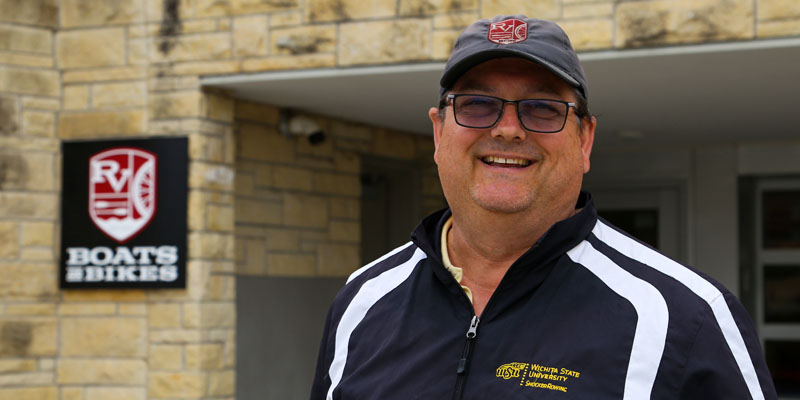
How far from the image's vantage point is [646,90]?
250 inches

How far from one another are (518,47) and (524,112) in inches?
4.7

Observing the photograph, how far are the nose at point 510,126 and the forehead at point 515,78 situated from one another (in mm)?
39

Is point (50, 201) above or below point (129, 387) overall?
above

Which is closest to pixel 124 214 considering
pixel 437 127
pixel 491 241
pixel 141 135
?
pixel 141 135

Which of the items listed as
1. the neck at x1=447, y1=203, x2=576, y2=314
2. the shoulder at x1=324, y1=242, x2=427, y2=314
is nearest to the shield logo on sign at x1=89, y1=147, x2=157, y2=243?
the shoulder at x1=324, y1=242, x2=427, y2=314

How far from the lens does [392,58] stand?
587 cm

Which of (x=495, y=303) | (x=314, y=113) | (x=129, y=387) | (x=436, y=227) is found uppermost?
(x=314, y=113)

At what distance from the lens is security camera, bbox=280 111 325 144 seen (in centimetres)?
700

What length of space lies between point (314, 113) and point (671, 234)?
3.24m

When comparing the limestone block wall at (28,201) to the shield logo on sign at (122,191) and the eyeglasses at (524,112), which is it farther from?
the eyeglasses at (524,112)

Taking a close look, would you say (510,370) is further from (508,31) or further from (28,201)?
(28,201)

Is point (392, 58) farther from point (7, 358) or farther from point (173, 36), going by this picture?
point (7, 358)

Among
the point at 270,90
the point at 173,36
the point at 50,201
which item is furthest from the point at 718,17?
the point at 50,201

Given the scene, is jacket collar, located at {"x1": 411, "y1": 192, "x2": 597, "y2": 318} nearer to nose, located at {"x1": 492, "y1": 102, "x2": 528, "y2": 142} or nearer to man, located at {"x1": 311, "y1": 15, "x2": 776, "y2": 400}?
man, located at {"x1": 311, "y1": 15, "x2": 776, "y2": 400}
